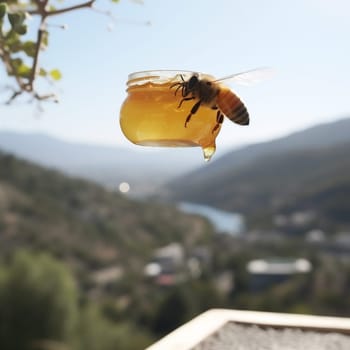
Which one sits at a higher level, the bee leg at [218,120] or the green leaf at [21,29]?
the green leaf at [21,29]

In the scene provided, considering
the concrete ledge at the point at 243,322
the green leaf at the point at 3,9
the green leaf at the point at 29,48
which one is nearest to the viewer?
the green leaf at the point at 3,9

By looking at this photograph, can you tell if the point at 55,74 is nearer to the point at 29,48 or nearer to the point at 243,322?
the point at 29,48

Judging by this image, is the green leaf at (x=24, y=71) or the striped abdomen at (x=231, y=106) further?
the green leaf at (x=24, y=71)

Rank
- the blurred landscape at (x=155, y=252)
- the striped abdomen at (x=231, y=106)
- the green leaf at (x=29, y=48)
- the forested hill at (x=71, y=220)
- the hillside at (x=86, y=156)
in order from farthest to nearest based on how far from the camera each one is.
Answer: the hillside at (x=86, y=156), the forested hill at (x=71, y=220), the blurred landscape at (x=155, y=252), the green leaf at (x=29, y=48), the striped abdomen at (x=231, y=106)

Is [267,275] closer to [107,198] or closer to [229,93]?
[107,198]

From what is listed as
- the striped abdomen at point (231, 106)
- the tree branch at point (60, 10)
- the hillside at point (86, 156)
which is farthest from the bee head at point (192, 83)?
the hillside at point (86, 156)

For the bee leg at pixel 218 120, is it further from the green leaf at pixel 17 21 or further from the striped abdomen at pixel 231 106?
the green leaf at pixel 17 21

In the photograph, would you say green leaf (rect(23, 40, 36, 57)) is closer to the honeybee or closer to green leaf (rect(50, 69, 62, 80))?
green leaf (rect(50, 69, 62, 80))

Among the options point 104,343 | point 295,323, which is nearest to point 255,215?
point 104,343
